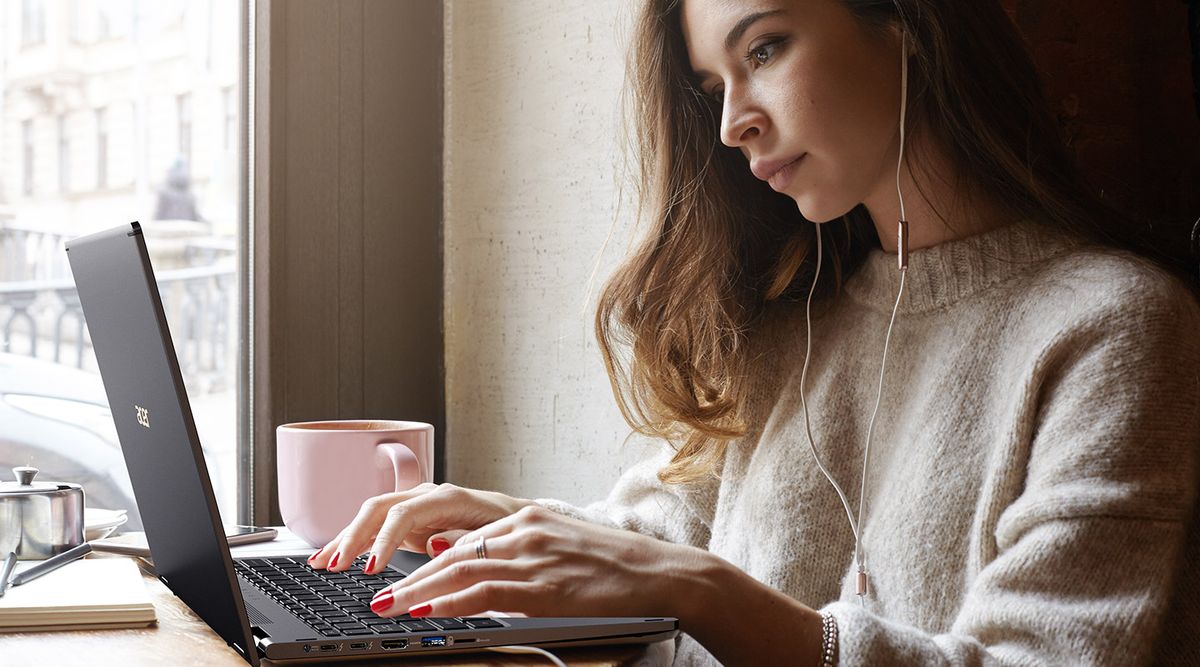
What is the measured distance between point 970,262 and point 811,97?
0.20 metres

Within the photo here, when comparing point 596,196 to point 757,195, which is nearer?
point 757,195

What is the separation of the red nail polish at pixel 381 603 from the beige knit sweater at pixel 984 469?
0.30 m

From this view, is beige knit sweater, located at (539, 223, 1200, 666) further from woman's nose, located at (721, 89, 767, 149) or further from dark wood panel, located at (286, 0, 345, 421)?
dark wood panel, located at (286, 0, 345, 421)

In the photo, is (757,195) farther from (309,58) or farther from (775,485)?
(309,58)

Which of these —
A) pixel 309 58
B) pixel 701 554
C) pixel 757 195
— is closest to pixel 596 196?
pixel 757 195

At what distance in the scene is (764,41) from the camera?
40.3 inches

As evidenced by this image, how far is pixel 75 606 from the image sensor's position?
2.59ft

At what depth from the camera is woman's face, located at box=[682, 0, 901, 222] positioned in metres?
1.00

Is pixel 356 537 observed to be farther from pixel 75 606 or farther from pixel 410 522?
pixel 75 606

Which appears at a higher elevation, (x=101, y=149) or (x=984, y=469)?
(x=101, y=149)

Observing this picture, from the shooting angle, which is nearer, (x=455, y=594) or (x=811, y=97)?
(x=455, y=594)

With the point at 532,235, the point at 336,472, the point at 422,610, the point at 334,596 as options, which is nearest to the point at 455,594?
the point at 422,610

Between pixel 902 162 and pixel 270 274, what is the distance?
836mm

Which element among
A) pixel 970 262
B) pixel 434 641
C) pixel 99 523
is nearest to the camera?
pixel 434 641
